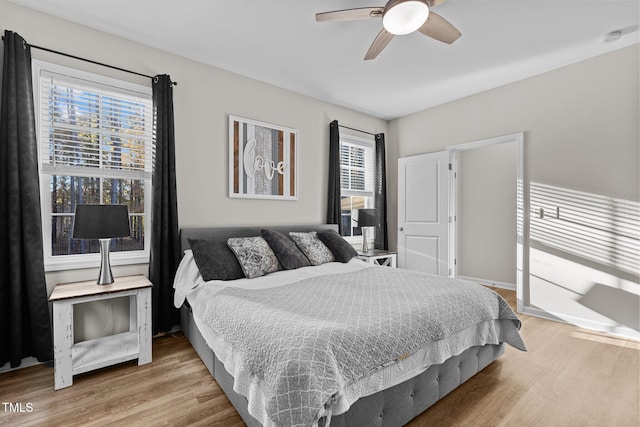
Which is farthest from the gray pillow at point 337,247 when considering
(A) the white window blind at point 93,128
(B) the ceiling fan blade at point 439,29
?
(B) the ceiling fan blade at point 439,29

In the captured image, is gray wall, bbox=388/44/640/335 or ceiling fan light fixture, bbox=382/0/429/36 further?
gray wall, bbox=388/44/640/335

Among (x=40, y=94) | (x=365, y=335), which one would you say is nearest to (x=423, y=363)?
(x=365, y=335)

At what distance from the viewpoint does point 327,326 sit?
1464mm

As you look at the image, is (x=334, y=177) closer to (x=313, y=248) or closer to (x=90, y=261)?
(x=313, y=248)

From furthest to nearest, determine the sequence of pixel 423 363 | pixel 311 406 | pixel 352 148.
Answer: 1. pixel 352 148
2. pixel 423 363
3. pixel 311 406

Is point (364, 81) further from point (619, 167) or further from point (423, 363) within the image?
point (423, 363)

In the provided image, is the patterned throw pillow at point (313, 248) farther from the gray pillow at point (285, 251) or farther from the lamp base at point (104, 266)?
the lamp base at point (104, 266)

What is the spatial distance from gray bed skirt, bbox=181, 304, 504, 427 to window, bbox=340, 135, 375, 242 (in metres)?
2.68

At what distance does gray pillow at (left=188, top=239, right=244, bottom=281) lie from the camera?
8.31 feet

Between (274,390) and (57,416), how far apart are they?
5.10ft

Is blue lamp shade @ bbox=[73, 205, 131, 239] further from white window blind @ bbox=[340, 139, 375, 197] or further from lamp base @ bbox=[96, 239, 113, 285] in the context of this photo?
white window blind @ bbox=[340, 139, 375, 197]

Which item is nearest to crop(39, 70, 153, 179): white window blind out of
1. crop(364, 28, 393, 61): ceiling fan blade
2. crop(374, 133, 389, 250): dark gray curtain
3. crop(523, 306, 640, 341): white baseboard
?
crop(364, 28, 393, 61): ceiling fan blade

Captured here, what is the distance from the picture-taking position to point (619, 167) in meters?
3.04

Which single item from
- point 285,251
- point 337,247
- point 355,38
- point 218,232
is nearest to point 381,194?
point 337,247
